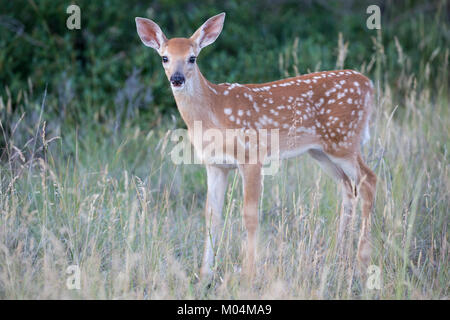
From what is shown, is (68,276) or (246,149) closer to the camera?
(68,276)

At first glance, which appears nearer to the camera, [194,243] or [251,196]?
[251,196]

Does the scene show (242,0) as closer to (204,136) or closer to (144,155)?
(144,155)

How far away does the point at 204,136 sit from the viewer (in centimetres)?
529

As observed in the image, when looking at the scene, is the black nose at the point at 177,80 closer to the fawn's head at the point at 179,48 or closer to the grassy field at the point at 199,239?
the fawn's head at the point at 179,48

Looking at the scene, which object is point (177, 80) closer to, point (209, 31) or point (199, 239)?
point (209, 31)

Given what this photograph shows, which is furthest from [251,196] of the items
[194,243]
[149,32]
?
[149,32]

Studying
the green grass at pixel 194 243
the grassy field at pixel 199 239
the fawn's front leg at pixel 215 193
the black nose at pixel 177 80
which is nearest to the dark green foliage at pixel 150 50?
the grassy field at pixel 199 239

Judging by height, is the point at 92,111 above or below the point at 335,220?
above

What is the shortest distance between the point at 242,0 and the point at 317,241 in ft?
20.9

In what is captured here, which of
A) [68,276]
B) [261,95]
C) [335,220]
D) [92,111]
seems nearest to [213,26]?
[261,95]

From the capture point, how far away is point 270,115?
18.0 feet

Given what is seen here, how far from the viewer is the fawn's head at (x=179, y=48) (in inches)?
195

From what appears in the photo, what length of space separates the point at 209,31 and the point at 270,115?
0.91 meters
